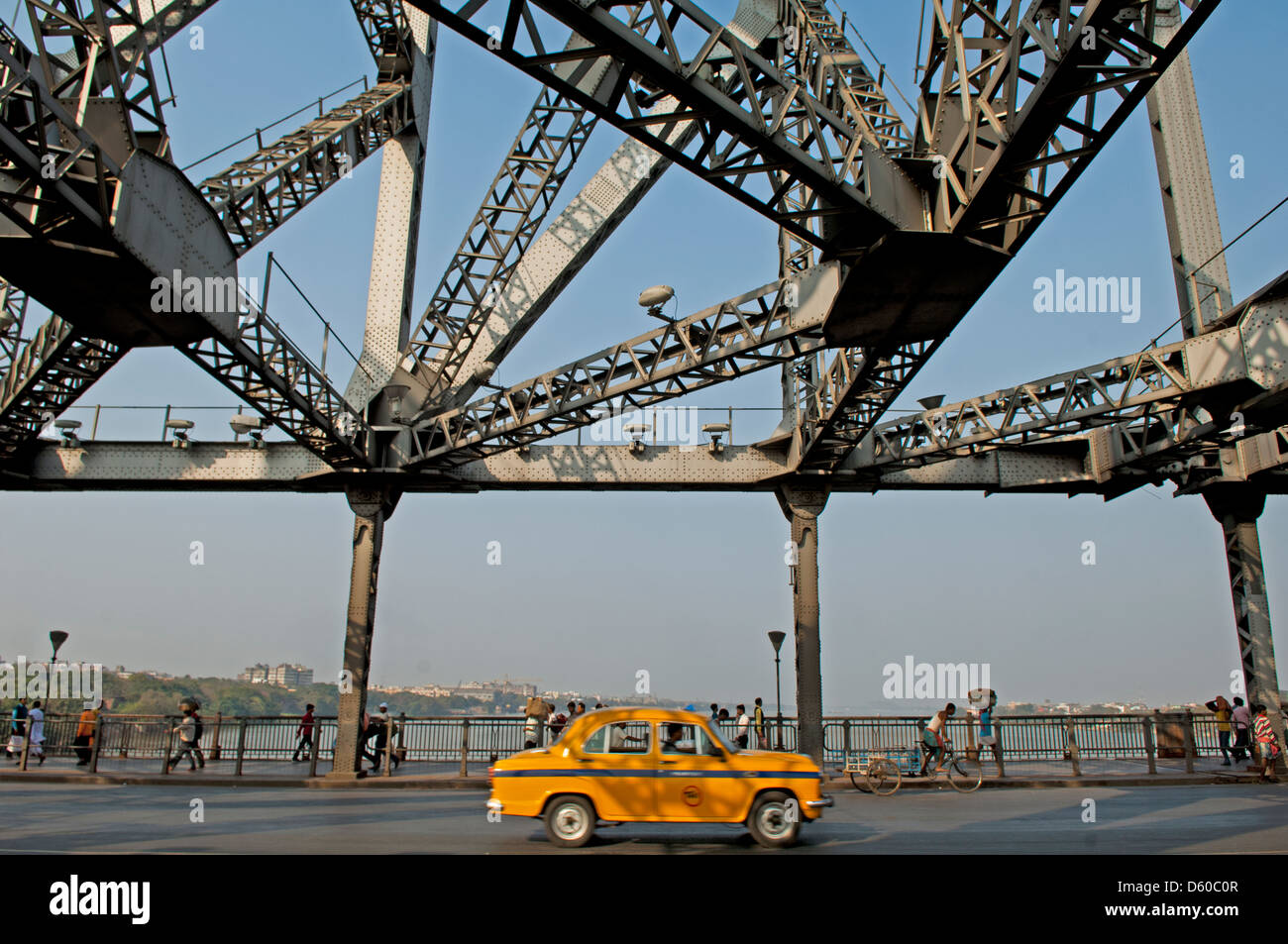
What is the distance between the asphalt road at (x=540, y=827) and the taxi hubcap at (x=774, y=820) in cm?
28

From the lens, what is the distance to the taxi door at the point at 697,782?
441 inches

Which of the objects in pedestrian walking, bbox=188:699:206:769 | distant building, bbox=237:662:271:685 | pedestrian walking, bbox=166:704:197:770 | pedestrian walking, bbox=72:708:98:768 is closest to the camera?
pedestrian walking, bbox=166:704:197:770

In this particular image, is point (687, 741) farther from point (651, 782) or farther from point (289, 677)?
point (289, 677)

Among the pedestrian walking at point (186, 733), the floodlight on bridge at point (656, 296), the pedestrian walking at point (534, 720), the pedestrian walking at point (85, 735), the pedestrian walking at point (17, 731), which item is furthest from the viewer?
the pedestrian walking at point (17, 731)

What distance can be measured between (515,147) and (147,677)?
323 ft

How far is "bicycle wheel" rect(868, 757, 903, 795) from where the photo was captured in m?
19.3

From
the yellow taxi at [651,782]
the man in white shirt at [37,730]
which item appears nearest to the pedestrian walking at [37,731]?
the man in white shirt at [37,730]

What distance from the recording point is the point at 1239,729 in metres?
25.1

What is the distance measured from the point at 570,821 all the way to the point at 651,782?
45.4 inches

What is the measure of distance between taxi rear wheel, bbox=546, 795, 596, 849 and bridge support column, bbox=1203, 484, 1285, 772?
20.2m

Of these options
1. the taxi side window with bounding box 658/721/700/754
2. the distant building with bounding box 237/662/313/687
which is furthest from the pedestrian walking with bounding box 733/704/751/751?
the distant building with bounding box 237/662/313/687

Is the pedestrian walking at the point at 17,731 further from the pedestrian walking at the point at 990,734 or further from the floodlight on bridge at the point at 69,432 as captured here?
the pedestrian walking at the point at 990,734

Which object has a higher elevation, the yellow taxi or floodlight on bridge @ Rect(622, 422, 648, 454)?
floodlight on bridge @ Rect(622, 422, 648, 454)

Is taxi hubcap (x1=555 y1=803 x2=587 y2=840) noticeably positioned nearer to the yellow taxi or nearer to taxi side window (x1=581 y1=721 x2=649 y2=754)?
the yellow taxi
